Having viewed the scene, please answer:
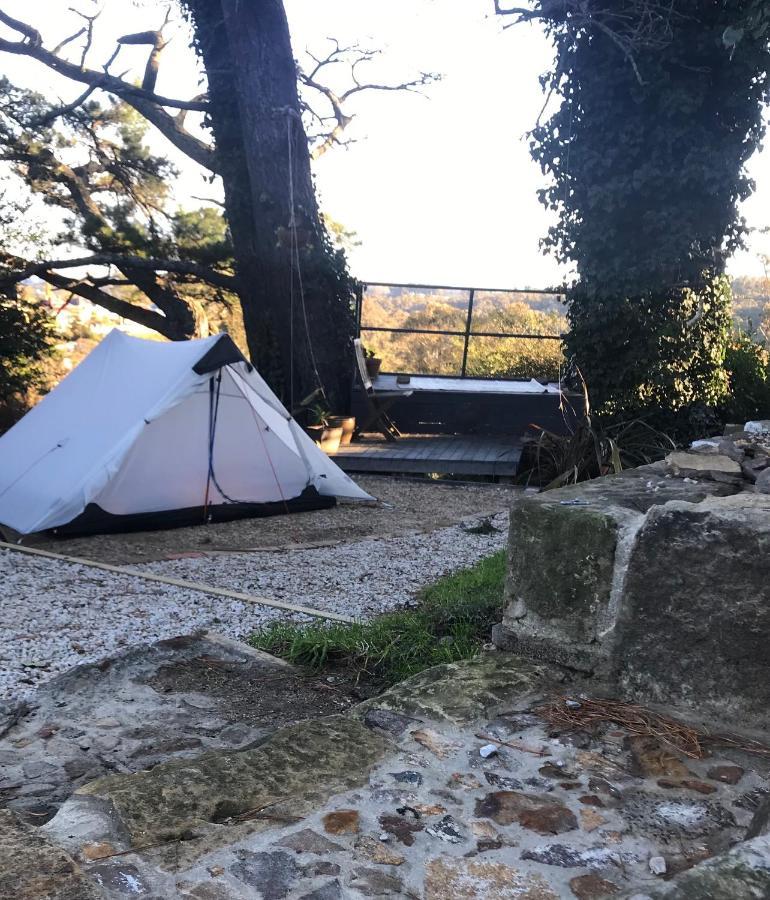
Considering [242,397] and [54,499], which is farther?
[242,397]

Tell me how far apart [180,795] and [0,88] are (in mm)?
12841

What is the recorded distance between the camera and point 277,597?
4.94m

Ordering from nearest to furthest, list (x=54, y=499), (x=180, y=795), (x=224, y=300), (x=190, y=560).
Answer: (x=180, y=795) → (x=190, y=560) → (x=54, y=499) → (x=224, y=300)

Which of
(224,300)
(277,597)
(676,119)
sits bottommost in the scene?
(277,597)

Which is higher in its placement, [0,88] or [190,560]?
[0,88]

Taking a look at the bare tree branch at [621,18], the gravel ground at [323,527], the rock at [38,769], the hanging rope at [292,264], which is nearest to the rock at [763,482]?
the rock at [38,769]

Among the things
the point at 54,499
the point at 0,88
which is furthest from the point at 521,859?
the point at 0,88

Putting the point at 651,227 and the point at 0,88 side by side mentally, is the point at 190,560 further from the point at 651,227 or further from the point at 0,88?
the point at 0,88

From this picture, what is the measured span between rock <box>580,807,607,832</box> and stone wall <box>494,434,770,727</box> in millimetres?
530

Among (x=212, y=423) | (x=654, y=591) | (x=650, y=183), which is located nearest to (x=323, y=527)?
(x=212, y=423)

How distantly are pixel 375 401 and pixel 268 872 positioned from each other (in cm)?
891

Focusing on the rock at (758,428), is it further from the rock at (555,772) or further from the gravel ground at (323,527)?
the gravel ground at (323,527)

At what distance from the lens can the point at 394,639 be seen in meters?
3.78

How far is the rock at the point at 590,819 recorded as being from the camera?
6.17 ft
